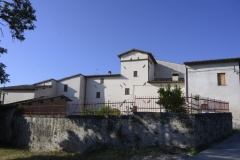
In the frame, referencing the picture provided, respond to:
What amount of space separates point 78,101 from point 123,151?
18761 mm

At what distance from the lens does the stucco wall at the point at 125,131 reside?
9.55m

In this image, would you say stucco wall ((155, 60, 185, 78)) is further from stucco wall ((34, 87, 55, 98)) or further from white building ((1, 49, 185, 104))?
stucco wall ((34, 87, 55, 98))

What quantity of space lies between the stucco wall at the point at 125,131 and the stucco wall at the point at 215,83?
6.46 metres

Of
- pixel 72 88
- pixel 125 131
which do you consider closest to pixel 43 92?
pixel 72 88

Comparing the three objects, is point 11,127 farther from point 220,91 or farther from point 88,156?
point 220,91

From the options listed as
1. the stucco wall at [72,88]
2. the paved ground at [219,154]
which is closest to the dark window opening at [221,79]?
the paved ground at [219,154]

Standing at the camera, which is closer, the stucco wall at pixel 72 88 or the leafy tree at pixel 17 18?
the leafy tree at pixel 17 18

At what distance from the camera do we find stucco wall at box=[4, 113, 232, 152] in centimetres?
955

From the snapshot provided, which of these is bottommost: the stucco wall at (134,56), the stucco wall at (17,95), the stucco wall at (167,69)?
the stucco wall at (17,95)

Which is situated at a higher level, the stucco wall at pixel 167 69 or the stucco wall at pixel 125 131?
the stucco wall at pixel 167 69

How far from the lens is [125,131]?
36.1 ft

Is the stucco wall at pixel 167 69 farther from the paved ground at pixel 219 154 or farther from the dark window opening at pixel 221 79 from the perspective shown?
the paved ground at pixel 219 154

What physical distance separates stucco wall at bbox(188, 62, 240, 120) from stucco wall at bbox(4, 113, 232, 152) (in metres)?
6.46

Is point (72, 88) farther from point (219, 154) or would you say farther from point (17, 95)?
point (219, 154)
